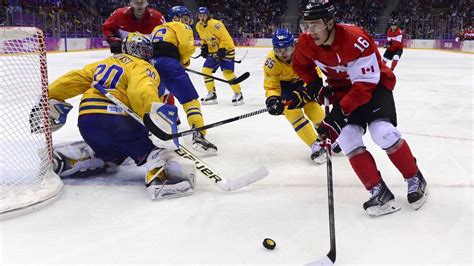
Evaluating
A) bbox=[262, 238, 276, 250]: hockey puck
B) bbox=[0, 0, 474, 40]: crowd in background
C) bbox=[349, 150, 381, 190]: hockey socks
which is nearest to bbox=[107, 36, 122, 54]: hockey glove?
bbox=[349, 150, 381, 190]: hockey socks

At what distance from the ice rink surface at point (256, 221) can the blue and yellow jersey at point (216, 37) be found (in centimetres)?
249

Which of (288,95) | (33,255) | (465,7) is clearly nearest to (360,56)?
(288,95)

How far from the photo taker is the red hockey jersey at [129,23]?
3.51 m

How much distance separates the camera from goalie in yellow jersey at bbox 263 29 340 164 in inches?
104

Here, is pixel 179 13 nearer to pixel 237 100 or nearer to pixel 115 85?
pixel 237 100

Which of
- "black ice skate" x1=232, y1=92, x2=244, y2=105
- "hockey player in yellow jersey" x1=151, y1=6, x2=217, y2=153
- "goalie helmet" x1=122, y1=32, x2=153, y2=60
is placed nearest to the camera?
"goalie helmet" x1=122, y1=32, x2=153, y2=60

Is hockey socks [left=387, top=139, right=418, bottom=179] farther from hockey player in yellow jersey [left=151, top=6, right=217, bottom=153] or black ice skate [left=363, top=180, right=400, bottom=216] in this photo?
hockey player in yellow jersey [left=151, top=6, right=217, bottom=153]

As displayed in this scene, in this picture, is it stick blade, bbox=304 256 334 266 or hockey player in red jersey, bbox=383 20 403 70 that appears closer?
stick blade, bbox=304 256 334 266

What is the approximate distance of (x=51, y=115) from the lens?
2.33m

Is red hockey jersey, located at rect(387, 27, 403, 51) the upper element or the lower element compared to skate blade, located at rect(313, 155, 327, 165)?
upper

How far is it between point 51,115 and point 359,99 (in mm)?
1536

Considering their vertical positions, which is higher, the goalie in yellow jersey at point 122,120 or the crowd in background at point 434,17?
the crowd in background at point 434,17

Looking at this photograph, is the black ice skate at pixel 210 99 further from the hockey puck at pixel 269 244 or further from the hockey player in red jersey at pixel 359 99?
the hockey puck at pixel 269 244

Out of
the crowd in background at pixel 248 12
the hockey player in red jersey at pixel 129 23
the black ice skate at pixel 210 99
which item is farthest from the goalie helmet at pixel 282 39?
the crowd in background at pixel 248 12
